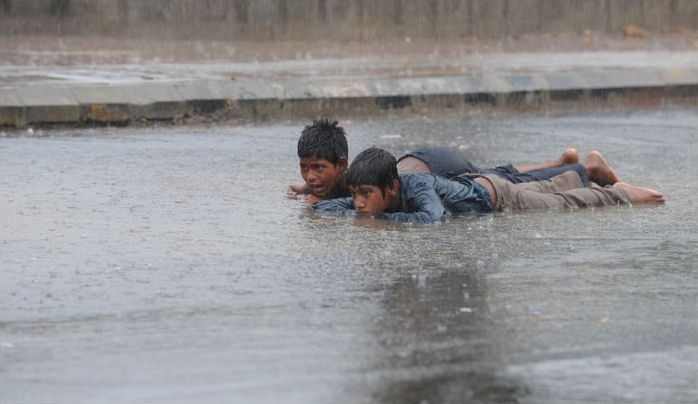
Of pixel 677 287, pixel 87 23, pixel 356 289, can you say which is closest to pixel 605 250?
pixel 677 287

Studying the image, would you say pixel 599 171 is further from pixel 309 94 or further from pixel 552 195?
pixel 309 94

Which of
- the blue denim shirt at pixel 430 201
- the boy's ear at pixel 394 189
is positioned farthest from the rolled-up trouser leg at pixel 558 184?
the boy's ear at pixel 394 189

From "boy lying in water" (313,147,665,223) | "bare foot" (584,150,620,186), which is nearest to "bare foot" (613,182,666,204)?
"boy lying in water" (313,147,665,223)

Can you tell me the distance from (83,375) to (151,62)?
1062 cm

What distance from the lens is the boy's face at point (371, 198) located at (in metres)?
7.00

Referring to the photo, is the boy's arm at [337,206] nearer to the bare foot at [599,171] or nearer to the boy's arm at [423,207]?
the boy's arm at [423,207]

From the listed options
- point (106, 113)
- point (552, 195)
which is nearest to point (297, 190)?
point (552, 195)

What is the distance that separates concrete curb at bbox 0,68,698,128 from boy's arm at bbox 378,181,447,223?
14.3ft

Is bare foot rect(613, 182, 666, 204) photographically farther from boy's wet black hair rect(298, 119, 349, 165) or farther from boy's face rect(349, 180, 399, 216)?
boy's wet black hair rect(298, 119, 349, 165)

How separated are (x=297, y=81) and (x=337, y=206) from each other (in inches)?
196

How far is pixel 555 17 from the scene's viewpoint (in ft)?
63.6

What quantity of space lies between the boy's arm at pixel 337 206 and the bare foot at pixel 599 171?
1.64 metres

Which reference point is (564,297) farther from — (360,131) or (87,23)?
(87,23)

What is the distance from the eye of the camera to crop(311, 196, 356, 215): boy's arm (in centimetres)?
723
